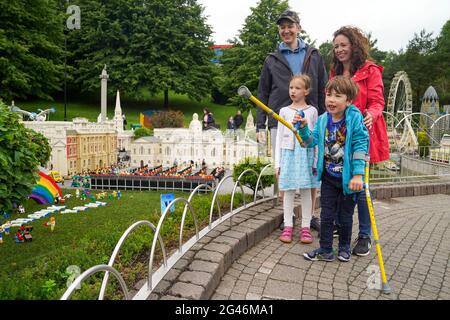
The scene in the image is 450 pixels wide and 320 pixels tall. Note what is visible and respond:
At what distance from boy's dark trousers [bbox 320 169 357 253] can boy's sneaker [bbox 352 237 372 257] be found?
0.36 m

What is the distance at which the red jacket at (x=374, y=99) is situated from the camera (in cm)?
390

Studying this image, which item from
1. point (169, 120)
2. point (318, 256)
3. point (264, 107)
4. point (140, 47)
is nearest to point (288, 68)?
point (264, 107)

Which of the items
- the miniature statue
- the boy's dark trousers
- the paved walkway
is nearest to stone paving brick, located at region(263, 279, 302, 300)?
the paved walkway

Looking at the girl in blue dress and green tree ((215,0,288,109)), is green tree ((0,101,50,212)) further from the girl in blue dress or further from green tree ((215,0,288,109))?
green tree ((215,0,288,109))

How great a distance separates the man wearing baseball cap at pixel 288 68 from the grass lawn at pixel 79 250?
5.88ft

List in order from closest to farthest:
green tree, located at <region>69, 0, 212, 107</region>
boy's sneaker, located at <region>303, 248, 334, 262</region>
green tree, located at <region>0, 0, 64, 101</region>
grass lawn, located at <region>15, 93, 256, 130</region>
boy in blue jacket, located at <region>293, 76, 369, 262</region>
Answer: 1. boy in blue jacket, located at <region>293, 76, 369, 262</region>
2. boy's sneaker, located at <region>303, 248, 334, 262</region>
3. green tree, located at <region>0, 0, 64, 101</region>
4. grass lawn, located at <region>15, 93, 256, 130</region>
5. green tree, located at <region>69, 0, 212, 107</region>

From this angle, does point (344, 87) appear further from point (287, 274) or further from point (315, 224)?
point (315, 224)

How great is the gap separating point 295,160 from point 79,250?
243 cm

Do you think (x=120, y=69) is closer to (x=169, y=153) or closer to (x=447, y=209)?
(x=169, y=153)

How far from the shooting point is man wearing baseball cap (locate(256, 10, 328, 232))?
423cm

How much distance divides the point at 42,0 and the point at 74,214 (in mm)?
27555

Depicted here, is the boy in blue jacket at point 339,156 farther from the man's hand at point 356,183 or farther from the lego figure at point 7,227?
the lego figure at point 7,227

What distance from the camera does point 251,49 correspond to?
36.7m

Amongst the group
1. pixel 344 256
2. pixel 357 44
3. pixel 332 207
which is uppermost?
pixel 357 44
